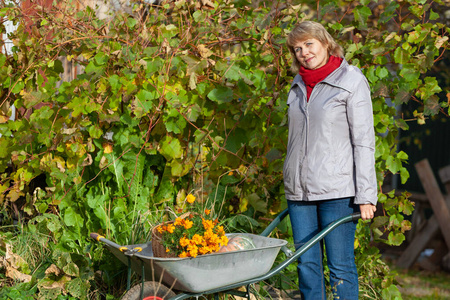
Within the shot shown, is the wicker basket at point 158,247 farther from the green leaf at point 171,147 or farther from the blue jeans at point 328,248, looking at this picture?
the green leaf at point 171,147

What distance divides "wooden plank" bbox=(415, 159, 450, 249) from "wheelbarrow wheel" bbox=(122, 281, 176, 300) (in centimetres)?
440

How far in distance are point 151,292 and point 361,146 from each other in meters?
1.13

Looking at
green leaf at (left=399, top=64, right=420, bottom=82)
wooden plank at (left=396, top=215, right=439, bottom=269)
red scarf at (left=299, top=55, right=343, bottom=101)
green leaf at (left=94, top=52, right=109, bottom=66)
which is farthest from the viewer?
wooden plank at (left=396, top=215, right=439, bottom=269)

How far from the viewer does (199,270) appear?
2305 millimetres

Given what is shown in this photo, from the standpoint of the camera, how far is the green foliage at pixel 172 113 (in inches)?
126

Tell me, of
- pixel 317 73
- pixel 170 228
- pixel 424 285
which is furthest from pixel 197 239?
pixel 424 285

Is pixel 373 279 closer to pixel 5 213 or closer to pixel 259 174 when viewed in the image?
pixel 259 174

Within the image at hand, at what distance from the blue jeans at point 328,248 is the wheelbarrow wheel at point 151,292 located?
71cm

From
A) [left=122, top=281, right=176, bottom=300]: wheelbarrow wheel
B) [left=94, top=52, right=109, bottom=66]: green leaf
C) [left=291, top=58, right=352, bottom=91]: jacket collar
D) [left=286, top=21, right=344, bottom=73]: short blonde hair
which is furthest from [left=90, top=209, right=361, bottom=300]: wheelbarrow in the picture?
[left=94, top=52, right=109, bottom=66]: green leaf

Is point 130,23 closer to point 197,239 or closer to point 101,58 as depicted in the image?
point 101,58

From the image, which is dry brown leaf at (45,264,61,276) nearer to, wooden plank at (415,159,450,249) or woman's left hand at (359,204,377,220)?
woman's left hand at (359,204,377,220)

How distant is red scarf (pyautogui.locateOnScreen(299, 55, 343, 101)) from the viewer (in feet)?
8.64

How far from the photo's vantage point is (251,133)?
3457 millimetres

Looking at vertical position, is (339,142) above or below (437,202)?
above
